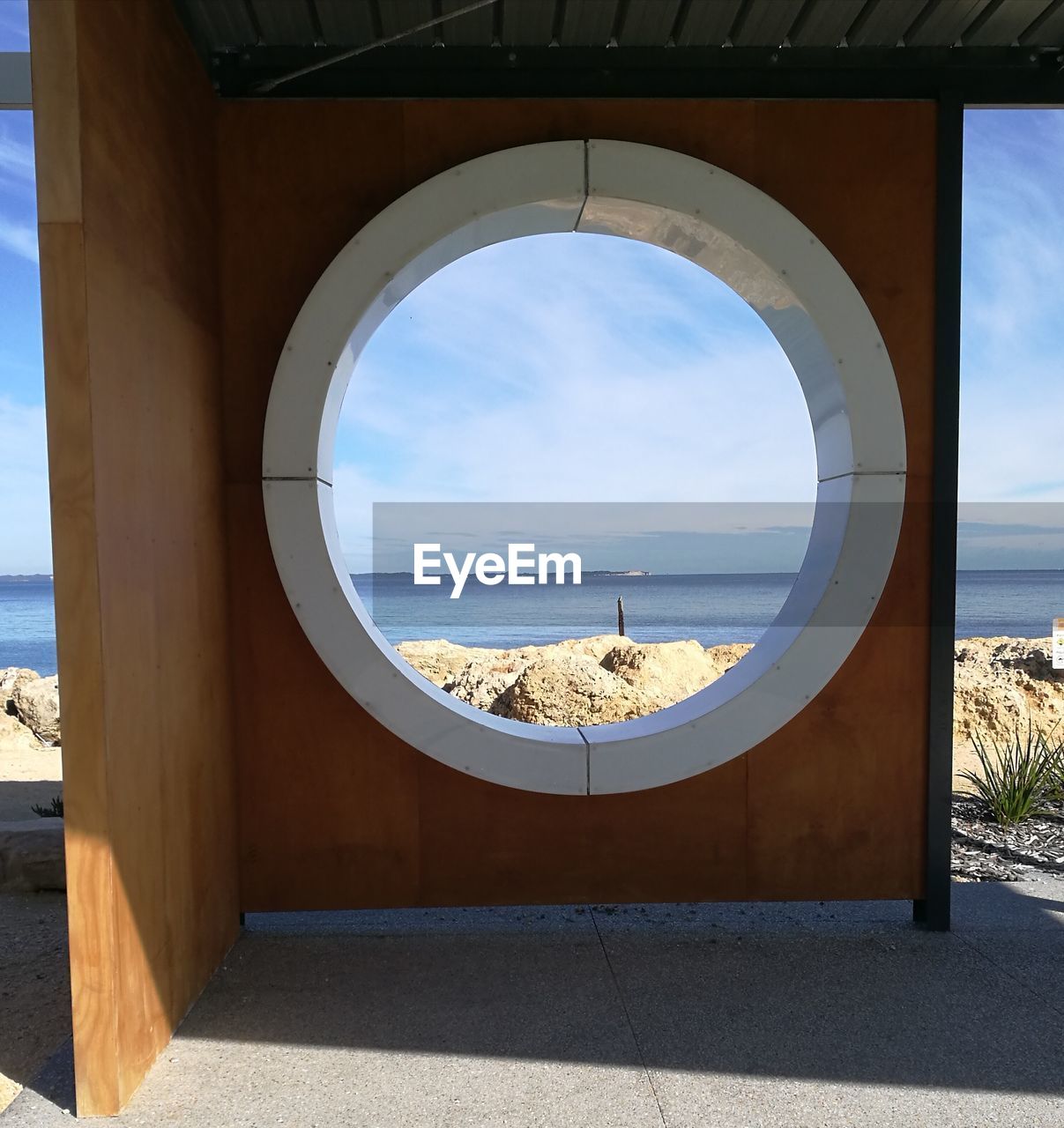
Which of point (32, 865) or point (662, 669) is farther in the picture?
point (662, 669)

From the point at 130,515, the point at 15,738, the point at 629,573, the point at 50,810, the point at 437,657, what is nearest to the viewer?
the point at 130,515

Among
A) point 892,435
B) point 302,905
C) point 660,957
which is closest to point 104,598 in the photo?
point 302,905

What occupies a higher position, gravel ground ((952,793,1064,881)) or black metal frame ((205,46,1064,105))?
black metal frame ((205,46,1064,105))

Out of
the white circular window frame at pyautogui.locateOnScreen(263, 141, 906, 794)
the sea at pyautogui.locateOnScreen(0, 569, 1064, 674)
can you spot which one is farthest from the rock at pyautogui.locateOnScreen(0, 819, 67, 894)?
the sea at pyautogui.locateOnScreen(0, 569, 1064, 674)

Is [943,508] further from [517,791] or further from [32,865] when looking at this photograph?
[32,865]

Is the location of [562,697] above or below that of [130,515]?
below

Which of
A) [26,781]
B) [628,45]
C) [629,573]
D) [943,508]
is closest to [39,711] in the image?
[26,781]

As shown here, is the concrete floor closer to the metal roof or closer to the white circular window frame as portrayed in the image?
the white circular window frame

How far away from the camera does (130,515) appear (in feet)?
7.41

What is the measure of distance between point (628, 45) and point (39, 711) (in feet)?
31.5

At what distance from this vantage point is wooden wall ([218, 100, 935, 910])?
3117mm

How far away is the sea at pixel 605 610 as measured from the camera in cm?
3284

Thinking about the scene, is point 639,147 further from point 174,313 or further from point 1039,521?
point 1039,521

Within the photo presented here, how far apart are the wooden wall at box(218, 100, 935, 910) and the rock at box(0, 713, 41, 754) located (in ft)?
24.0
